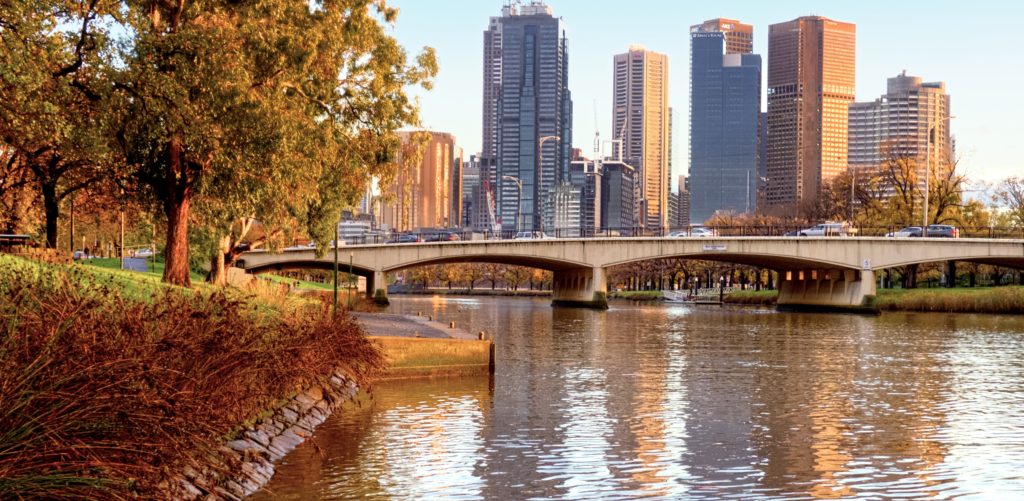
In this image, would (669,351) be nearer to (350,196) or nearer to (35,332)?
(350,196)

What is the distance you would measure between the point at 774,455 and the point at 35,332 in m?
12.1

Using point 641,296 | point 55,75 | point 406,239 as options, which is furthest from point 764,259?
point 55,75

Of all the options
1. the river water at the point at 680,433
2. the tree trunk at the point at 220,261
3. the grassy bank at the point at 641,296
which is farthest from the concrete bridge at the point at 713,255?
the river water at the point at 680,433

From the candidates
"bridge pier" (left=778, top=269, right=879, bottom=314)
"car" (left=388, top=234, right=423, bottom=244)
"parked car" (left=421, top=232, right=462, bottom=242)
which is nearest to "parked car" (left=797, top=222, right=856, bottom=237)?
"bridge pier" (left=778, top=269, right=879, bottom=314)

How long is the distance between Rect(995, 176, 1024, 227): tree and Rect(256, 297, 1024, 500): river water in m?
Answer: 83.5

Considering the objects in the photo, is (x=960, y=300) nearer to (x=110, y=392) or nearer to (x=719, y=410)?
(x=719, y=410)

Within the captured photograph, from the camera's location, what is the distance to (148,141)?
3150cm

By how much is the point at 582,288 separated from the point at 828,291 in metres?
23.4

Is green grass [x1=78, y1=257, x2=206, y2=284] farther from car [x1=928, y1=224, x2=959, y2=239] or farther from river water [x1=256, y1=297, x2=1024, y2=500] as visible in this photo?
car [x1=928, y1=224, x2=959, y2=239]

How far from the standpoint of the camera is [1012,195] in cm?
11912

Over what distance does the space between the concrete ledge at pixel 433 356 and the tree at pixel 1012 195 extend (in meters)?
98.6

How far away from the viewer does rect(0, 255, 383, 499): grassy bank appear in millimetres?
8695

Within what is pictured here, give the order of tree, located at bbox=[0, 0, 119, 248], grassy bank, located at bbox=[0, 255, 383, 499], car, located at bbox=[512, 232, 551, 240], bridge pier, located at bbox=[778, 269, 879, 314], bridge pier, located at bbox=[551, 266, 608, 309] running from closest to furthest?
grassy bank, located at bbox=[0, 255, 383, 499]
tree, located at bbox=[0, 0, 119, 248]
bridge pier, located at bbox=[778, 269, 879, 314]
car, located at bbox=[512, 232, 551, 240]
bridge pier, located at bbox=[551, 266, 608, 309]

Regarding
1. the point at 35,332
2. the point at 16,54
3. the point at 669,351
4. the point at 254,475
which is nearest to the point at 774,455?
the point at 254,475
